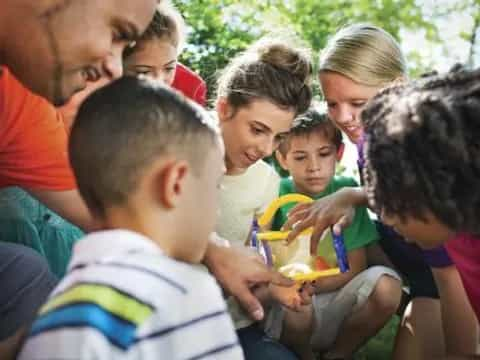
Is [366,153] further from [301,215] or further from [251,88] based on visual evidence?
[251,88]

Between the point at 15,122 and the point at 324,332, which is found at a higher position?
the point at 15,122

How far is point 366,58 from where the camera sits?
9.09 ft

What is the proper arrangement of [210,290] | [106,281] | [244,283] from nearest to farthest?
1. [106,281]
2. [210,290]
3. [244,283]

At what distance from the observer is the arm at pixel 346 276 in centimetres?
278

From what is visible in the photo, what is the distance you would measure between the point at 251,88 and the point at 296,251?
2.38 ft

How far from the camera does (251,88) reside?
269 centimetres

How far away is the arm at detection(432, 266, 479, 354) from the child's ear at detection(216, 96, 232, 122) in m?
1.04

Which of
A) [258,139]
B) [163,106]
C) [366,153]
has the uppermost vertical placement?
[163,106]

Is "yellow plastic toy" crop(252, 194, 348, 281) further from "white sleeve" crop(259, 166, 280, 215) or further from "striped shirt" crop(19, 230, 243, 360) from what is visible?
"striped shirt" crop(19, 230, 243, 360)

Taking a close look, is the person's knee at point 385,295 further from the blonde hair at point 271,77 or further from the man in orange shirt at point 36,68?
the man in orange shirt at point 36,68

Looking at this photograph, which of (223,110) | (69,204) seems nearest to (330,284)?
(223,110)

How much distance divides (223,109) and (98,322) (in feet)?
5.62

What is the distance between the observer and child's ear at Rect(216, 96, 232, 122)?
271 cm

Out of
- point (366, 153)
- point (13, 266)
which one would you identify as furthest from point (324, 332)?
point (13, 266)
